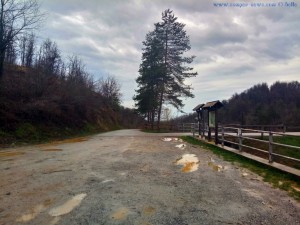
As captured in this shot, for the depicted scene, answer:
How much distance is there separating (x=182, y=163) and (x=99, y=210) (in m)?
4.85

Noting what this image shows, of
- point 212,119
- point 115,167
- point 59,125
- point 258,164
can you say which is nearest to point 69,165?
Result: point 115,167

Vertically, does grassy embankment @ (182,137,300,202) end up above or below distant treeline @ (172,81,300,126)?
below

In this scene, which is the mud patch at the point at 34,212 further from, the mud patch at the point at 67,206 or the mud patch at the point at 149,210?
the mud patch at the point at 149,210

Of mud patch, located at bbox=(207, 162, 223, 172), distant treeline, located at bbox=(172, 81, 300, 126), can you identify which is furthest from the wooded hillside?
mud patch, located at bbox=(207, 162, 223, 172)

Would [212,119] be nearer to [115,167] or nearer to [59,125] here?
[115,167]

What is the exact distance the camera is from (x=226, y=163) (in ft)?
29.8

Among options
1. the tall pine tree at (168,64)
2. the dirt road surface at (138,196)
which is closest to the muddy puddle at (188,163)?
the dirt road surface at (138,196)

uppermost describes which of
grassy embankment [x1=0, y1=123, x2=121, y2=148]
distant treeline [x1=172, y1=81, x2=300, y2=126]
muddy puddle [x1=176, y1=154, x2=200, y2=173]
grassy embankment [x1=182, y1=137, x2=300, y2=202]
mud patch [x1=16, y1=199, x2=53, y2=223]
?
distant treeline [x1=172, y1=81, x2=300, y2=126]

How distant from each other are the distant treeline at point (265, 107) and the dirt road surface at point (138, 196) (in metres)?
63.2

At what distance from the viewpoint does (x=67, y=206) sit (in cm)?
458

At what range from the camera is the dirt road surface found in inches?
162

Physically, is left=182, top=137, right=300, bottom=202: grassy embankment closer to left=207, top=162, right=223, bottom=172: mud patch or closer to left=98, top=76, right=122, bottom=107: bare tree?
left=207, top=162, right=223, bottom=172: mud patch

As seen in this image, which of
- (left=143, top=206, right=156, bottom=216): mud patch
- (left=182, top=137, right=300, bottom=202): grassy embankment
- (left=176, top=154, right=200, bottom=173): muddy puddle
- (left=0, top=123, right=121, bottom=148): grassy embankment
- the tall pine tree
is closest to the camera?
(left=143, top=206, right=156, bottom=216): mud patch

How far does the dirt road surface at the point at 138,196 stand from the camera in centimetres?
412
